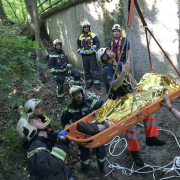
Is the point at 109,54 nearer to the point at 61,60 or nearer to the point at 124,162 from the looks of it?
the point at 124,162

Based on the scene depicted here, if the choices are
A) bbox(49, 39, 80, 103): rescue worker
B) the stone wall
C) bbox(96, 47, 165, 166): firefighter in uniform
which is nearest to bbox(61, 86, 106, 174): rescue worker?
bbox(96, 47, 165, 166): firefighter in uniform

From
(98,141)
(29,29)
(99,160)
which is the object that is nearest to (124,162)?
(99,160)

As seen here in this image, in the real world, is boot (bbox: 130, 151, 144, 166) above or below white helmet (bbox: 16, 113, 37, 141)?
below

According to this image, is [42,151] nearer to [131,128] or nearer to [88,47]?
[131,128]

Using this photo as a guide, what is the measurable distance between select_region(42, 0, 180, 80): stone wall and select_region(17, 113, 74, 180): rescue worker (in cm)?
290

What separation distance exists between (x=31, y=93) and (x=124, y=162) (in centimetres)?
364

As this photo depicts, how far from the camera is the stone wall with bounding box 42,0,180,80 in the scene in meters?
5.08

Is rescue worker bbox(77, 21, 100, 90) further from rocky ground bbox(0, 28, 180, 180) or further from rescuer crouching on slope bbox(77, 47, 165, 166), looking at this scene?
rescuer crouching on slope bbox(77, 47, 165, 166)

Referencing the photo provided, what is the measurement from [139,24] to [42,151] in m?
4.52

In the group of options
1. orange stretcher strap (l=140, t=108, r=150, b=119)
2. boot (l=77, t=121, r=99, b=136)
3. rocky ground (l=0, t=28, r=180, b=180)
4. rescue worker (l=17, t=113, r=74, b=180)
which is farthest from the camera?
rocky ground (l=0, t=28, r=180, b=180)

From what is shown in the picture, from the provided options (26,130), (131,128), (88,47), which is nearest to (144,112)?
(131,128)

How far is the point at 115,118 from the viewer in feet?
9.66

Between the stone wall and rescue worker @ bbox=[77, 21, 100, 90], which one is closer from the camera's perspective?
the stone wall

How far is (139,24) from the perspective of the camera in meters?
5.58
